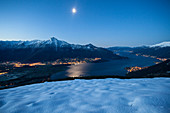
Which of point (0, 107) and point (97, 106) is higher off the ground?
point (97, 106)

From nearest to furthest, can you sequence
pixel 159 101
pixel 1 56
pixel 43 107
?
pixel 159 101 → pixel 43 107 → pixel 1 56

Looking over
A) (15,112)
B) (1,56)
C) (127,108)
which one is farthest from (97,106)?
(1,56)

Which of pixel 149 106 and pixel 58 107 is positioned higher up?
pixel 149 106

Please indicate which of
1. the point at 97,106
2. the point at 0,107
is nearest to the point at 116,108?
the point at 97,106

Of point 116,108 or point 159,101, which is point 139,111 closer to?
point 116,108

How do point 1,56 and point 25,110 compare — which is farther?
point 1,56

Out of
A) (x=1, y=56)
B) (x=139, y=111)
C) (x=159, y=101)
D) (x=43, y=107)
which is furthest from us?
(x=1, y=56)

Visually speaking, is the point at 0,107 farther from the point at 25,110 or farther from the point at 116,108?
the point at 116,108

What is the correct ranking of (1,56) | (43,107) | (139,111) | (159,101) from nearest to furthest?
1. (139,111)
2. (159,101)
3. (43,107)
4. (1,56)

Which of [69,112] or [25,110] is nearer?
[69,112]
